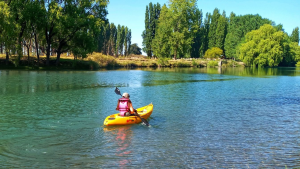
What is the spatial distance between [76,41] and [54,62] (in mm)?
7870

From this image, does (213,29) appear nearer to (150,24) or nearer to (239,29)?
(239,29)

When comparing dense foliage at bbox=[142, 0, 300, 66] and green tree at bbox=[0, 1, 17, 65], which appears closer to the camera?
green tree at bbox=[0, 1, 17, 65]

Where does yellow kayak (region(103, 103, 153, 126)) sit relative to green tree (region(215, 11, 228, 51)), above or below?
below

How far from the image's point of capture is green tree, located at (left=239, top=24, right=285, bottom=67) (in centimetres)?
8512

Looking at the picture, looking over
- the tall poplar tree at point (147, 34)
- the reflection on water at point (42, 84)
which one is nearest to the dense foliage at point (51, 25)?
the reflection on water at point (42, 84)

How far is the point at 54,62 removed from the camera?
61.2 metres

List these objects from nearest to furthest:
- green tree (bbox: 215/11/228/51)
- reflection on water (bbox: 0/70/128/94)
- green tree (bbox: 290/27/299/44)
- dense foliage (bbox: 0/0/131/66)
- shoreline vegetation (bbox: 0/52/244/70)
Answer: reflection on water (bbox: 0/70/128/94) → dense foliage (bbox: 0/0/131/66) → shoreline vegetation (bbox: 0/52/244/70) → green tree (bbox: 215/11/228/51) → green tree (bbox: 290/27/299/44)

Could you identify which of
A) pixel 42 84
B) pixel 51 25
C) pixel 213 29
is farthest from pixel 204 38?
pixel 42 84

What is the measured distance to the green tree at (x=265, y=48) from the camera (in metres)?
85.1

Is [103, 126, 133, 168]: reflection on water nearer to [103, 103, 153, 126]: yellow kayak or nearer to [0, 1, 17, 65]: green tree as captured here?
[103, 103, 153, 126]: yellow kayak

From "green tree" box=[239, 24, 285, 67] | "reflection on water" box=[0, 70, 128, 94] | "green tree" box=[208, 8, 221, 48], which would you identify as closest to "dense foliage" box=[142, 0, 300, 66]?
"green tree" box=[239, 24, 285, 67]

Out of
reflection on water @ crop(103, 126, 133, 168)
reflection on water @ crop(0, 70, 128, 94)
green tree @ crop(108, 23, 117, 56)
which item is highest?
green tree @ crop(108, 23, 117, 56)

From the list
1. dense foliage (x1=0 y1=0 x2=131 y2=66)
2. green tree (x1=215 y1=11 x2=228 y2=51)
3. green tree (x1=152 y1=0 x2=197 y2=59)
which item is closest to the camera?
dense foliage (x1=0 y1=0 x2=131 y2=66)

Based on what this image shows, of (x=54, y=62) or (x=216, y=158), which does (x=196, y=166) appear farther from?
(x=54, y=62)
